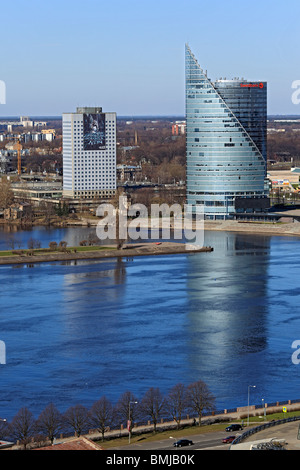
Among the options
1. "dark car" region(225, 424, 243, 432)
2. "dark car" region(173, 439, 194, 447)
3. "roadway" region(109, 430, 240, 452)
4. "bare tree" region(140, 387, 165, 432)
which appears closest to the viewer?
"roadway" region(109, 430, 240, 452)

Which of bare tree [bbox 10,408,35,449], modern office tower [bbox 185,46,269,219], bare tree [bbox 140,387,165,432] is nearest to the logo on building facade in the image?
modern office tower [bbox 185,46,269,219]

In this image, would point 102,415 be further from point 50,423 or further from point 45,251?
point 45,251

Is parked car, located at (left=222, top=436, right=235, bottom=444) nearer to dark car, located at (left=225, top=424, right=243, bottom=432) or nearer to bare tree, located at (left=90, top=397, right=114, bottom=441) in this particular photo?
dark car, located at (left=225, top=424, right=243, bottom=432)

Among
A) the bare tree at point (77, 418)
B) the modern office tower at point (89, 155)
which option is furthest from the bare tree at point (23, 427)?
the modern office tower at point (89, 155)

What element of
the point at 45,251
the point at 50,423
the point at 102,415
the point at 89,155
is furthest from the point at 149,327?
the point at 89,155

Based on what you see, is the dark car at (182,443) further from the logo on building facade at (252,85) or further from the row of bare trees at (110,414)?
the logo on building facade at (252,85)

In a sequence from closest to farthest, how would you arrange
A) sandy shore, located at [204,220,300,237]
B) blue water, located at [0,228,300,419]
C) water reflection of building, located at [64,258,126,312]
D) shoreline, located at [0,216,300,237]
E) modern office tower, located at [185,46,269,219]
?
blue water, located at [0,228,300,419] < water reflection of building, located at [64,258,126,312] < sandy shore, located at [204,220,300,237] < shoreline, located at [0,216,300,237] < modern office tower, located at [185,46,269,219]
